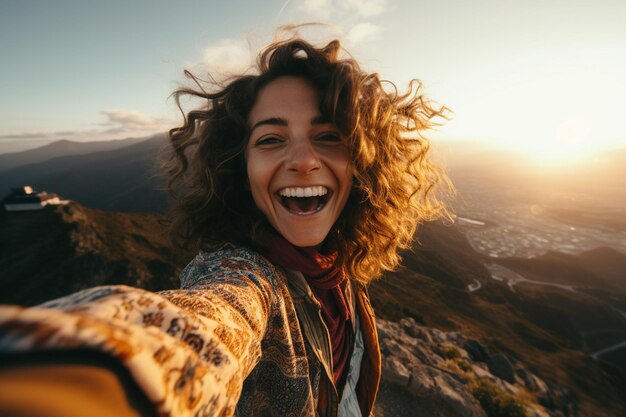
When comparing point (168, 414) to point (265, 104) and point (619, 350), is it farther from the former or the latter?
point (619, 350)

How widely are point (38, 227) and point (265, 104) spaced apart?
5299 centimetres

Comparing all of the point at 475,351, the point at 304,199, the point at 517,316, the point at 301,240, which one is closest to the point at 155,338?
→ the point at 301,240

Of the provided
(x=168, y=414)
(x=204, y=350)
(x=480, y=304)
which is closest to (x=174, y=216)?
(x=204, y=350)

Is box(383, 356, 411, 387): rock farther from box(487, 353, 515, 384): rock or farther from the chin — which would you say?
box(487, 353, 515, 384): rock

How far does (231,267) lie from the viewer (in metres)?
2.07

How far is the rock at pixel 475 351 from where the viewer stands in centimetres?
1871

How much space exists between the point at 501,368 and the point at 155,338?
72.1 ft

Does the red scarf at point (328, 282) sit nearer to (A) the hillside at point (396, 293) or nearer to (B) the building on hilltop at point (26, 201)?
(A) the hillside at point (396, 293)

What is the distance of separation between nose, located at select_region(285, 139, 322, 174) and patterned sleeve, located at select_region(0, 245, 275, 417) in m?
1.45

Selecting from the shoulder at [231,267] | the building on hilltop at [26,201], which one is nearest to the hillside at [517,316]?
the shoulder at [231,267]

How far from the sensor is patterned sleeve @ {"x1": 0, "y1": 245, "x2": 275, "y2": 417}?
0.50 metres

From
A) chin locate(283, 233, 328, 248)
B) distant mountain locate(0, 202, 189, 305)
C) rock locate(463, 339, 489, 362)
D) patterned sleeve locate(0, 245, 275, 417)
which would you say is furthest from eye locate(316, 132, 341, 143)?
rock locate(463, 339, 489, 362)

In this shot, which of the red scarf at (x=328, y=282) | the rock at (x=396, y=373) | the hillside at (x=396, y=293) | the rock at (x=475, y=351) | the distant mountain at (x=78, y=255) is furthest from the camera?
the hillside at (x=396, y=293)

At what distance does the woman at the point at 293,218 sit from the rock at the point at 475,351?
19.8 metres
